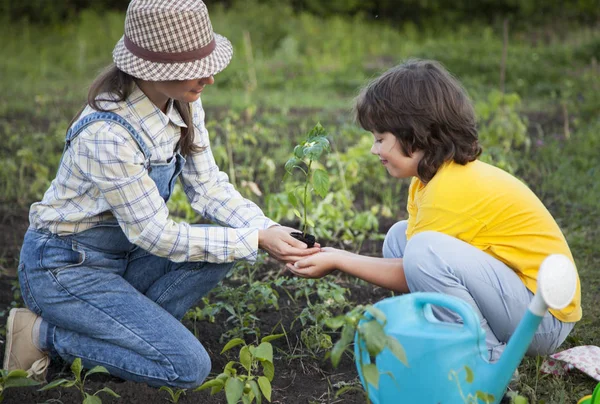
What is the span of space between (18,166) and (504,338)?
3.24 m

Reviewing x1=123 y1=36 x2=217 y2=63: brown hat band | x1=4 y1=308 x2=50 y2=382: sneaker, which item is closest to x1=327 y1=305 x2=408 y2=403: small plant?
x1=123 y1=36 x2=217 y2=63: brown hat band

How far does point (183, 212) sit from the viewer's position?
3.89 meters

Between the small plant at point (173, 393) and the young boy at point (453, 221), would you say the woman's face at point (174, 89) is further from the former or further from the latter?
the small plant at point (173, 393)

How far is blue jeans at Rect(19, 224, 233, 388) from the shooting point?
224 cm

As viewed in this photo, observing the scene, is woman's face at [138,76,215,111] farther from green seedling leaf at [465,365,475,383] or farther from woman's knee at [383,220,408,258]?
green seedling leaf at [465,365,475,383]

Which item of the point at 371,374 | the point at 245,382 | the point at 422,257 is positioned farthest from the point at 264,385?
the point at 422,257

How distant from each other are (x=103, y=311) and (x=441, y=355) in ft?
3.34

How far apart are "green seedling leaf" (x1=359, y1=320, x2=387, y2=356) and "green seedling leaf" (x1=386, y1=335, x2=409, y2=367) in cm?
1

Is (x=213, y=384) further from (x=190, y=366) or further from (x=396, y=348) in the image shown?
(x=396, y=348)

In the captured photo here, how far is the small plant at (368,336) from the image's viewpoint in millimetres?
1651

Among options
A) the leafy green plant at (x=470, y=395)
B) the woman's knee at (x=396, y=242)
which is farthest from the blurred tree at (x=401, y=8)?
the leafy green plant at (x=470, y=395)

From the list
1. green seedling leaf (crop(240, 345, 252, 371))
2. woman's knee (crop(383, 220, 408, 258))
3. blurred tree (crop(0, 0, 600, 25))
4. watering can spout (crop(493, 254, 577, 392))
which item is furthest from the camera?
blurred tree (crop(0, 0, 600, 25))

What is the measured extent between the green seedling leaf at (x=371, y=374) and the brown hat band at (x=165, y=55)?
99cm

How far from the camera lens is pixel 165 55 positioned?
2131 mm
